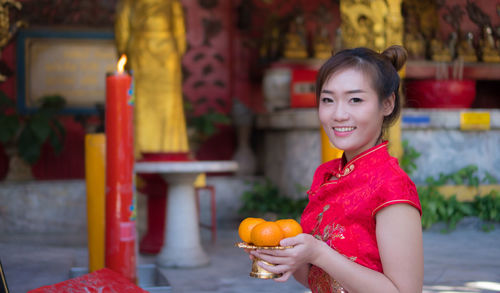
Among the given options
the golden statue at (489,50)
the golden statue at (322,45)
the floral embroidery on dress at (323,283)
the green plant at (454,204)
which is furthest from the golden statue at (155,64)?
the golden statue at (489,50)

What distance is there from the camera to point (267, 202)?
528cm

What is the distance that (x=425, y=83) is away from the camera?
17.6ft

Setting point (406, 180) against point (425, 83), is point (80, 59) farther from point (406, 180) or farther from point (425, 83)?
point (406, 180)

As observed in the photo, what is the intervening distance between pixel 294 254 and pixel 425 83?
4.67 m

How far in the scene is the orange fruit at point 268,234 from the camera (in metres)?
1.03

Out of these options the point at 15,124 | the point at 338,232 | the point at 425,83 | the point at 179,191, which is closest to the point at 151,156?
the point at 179,191

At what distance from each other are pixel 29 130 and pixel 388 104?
14.4 feet

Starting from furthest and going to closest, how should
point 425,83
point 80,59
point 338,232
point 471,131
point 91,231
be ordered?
point 80,59, point 425,83, point 471,131, point 91,231, point 338,232

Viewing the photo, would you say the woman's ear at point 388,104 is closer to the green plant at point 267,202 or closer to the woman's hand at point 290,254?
the woman's hand at point 290,254

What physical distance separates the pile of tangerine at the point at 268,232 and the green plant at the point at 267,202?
388cm

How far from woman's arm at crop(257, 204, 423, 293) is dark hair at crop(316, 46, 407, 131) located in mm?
240

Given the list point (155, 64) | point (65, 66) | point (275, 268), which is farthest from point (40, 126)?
point (275, 268)

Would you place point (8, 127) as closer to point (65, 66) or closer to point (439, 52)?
point (65, 66)

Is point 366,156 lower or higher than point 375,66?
lower
